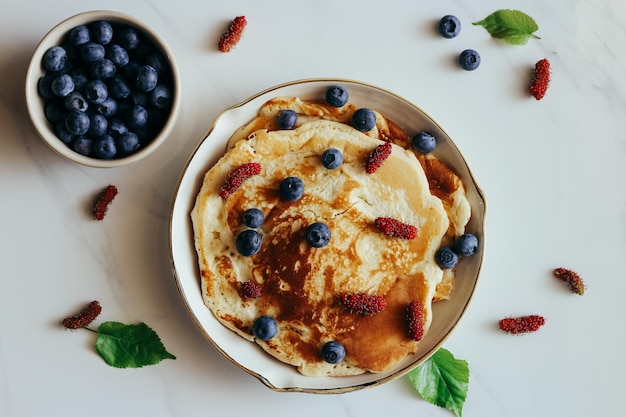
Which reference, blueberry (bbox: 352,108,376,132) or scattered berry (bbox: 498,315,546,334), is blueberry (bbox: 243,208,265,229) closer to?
blueberry (bbox: 352,108,376,132)

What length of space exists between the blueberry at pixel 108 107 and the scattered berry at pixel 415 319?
999mm

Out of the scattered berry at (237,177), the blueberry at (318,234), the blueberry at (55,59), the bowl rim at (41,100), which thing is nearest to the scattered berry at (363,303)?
the blueberry at (318,234)

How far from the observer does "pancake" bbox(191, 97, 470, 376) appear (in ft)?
6.40

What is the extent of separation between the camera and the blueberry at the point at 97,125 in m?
1.89

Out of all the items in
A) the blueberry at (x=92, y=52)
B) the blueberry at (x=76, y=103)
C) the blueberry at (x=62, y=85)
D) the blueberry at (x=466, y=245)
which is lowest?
the blueberry at (x=76, y=103)

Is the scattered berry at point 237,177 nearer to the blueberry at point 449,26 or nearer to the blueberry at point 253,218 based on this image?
the blueberry at point 253,218

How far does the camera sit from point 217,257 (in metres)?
1.99

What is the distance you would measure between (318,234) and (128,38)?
0.77m

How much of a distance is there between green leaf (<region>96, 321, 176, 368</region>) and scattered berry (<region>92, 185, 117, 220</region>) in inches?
13.1

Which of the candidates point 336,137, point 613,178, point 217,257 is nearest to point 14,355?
point 217,257

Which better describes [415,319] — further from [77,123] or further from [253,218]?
[77,123]

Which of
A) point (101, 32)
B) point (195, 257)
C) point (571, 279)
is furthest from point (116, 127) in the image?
point (571, 279)

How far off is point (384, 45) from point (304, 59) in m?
0.25

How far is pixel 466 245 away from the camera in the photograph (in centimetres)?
194
